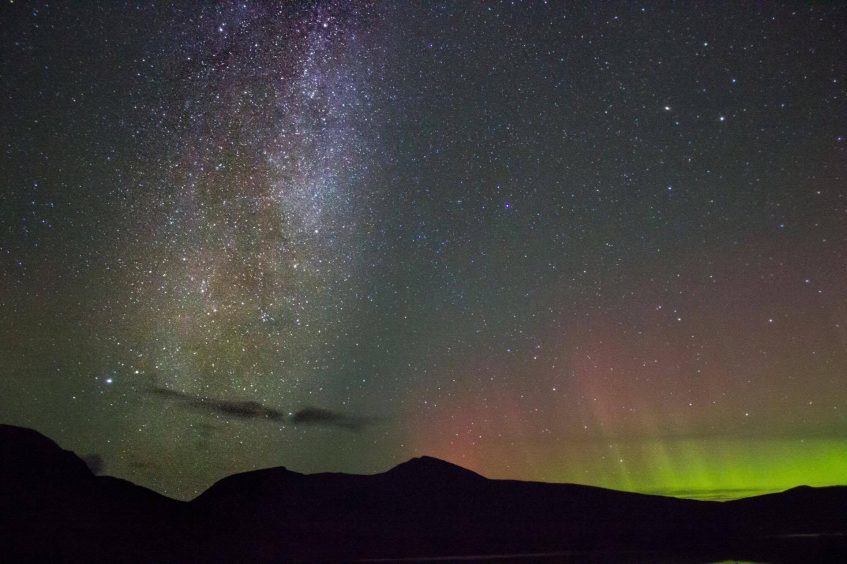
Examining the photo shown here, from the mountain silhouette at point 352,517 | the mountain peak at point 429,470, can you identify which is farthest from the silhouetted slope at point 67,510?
the mountain peak at point 429,470

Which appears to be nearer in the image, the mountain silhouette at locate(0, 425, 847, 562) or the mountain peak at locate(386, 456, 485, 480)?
the mountain silhouette at locate(0, 425, 847, 562)

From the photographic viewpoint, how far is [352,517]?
104000 mm

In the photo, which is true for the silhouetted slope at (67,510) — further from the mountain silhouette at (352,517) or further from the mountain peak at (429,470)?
the mountain peak at (429,470)

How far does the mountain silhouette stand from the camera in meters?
66.9

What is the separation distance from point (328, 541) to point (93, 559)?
36.2 meters

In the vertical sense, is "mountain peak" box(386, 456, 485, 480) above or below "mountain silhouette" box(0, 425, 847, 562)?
above

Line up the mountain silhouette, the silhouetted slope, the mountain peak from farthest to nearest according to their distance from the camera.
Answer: the mountain peak
the mountain silhouette
the silhouetted slope

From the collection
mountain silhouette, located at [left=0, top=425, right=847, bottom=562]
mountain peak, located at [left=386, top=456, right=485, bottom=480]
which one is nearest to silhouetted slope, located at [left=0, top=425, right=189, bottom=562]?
mountain silhouette, located at [left=0, top=425, right=847, bottom=562]

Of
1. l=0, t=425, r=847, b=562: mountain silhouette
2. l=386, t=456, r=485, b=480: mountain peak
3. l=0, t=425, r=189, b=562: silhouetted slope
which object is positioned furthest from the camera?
l=386, t=456, r=485, b=480: mountain peak

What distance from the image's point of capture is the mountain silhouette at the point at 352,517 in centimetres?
6694

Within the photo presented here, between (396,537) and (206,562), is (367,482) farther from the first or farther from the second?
(206,562)

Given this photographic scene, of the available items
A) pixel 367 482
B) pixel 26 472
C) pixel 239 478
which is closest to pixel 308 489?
pixel 367 482

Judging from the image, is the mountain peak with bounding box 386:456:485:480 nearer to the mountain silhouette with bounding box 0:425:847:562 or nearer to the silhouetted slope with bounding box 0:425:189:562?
the mountain silhouette with bounding box 0:425:847:562

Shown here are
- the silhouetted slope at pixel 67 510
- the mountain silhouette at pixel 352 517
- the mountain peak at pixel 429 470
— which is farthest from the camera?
the mountain peak at pixel 429 470
